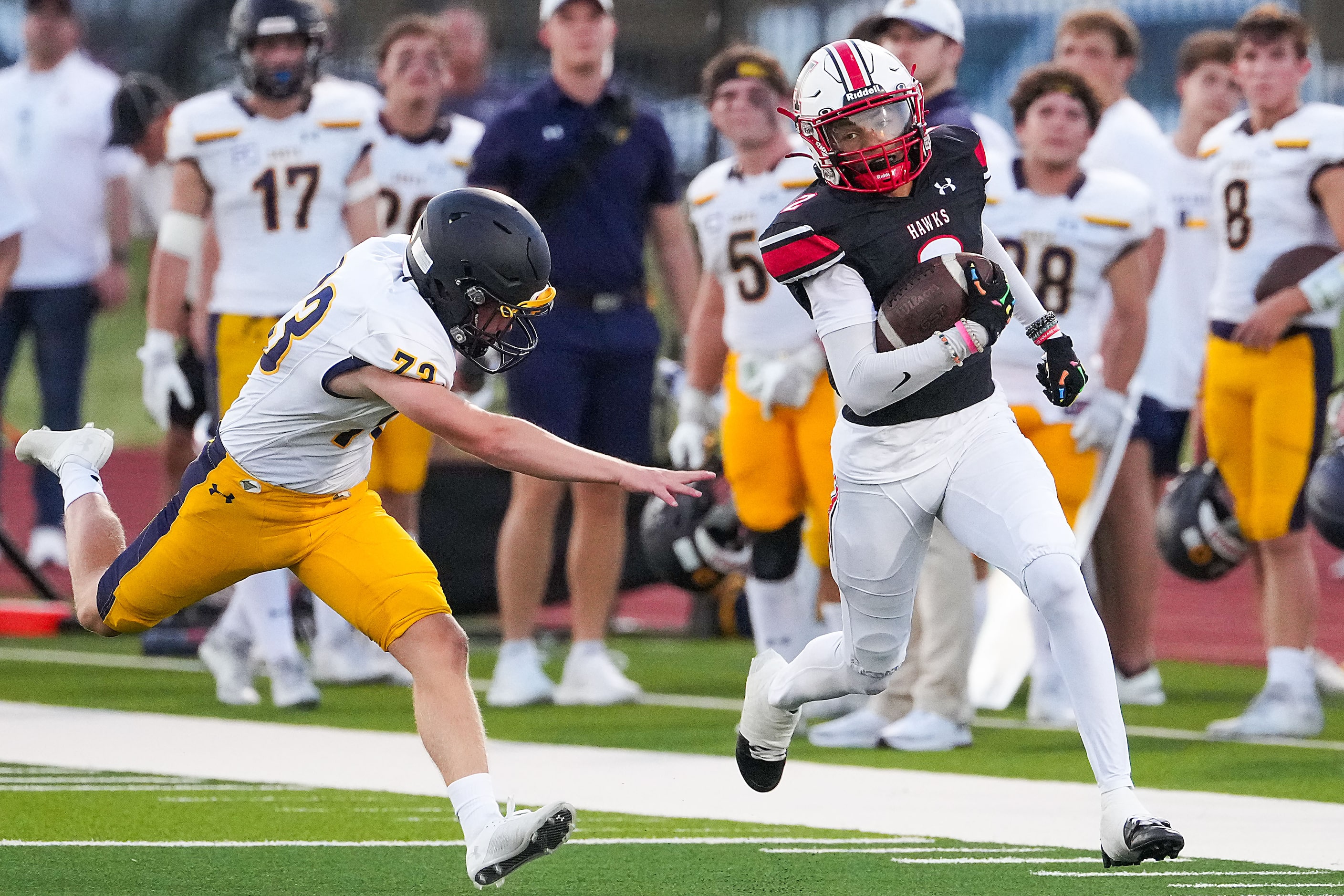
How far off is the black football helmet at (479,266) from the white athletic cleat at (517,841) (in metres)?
1.01

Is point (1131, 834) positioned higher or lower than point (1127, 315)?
lower

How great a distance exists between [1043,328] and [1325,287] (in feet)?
6.75

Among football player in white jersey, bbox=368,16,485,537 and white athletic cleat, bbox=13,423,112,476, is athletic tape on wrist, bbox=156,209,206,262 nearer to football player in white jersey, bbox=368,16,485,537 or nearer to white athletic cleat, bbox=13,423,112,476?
football player in white jersey, bbox=368,16,485,537

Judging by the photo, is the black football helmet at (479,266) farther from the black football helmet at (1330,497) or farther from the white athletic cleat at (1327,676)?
A: the white athletic cleat at (1327,676)

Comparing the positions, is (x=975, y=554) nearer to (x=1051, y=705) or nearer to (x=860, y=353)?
(x=860, y=353)

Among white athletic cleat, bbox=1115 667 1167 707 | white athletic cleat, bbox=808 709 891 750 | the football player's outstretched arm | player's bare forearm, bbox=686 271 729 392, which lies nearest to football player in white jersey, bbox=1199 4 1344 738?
white athletic cleat, bbox=1115 667 1167 707

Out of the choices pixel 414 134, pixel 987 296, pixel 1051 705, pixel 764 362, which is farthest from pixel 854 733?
pixel 414 134

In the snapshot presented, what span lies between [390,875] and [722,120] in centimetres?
331

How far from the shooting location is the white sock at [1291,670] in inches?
277

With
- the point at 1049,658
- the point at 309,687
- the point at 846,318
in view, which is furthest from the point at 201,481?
the point at 1049,658

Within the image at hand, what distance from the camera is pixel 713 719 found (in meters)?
7.56

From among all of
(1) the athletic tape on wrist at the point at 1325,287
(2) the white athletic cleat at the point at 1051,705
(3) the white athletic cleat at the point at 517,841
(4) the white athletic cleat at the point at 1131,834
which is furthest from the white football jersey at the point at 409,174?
(4) the white athletic cleat at the point at 1131,834

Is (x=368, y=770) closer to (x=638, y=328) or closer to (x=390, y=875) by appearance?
(x=390, y=875)

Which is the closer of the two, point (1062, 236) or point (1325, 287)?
point (1325, 287)
